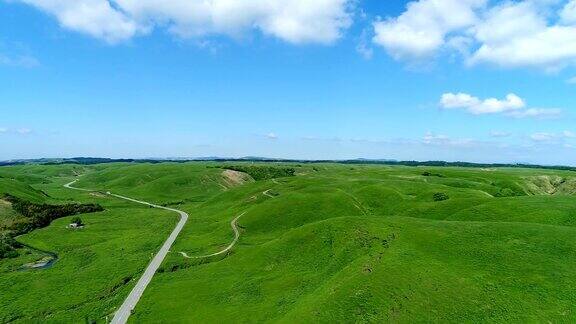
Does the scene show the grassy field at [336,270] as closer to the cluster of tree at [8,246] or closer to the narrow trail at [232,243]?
the narrow trail at [232,243]

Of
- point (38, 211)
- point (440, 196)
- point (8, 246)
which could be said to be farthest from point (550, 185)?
point (38, 211)

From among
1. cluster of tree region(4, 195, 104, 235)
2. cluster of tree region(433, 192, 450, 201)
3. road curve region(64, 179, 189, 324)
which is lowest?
road curve region(64, 179, 189, 324)

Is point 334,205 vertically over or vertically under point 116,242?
over

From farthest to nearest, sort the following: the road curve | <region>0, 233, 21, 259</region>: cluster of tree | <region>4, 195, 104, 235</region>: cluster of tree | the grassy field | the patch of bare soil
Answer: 1. the patch of bare soil
2. <region>4, 195, 104, 235</region>: cluster of tree
3. <region>0, 233, 21, 259</region>: cluster of tree
4. the road curve
5. the grassy field

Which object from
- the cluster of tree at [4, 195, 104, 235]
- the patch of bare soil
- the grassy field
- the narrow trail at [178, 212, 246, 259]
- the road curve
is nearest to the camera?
the grassy field

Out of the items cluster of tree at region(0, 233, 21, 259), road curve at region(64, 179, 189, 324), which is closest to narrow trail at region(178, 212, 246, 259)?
road curve at region(64, 179, 189, 324)

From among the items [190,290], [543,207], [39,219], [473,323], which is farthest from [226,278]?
[39,219]

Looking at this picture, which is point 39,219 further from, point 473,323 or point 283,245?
point 473,323

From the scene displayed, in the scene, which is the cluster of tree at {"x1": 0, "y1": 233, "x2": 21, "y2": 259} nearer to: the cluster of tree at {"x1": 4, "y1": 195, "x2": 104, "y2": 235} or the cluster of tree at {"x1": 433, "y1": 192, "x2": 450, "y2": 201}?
the cluster of tree at {"x1": 4, "y1": 195, "x2": 104, "y2": 235}
